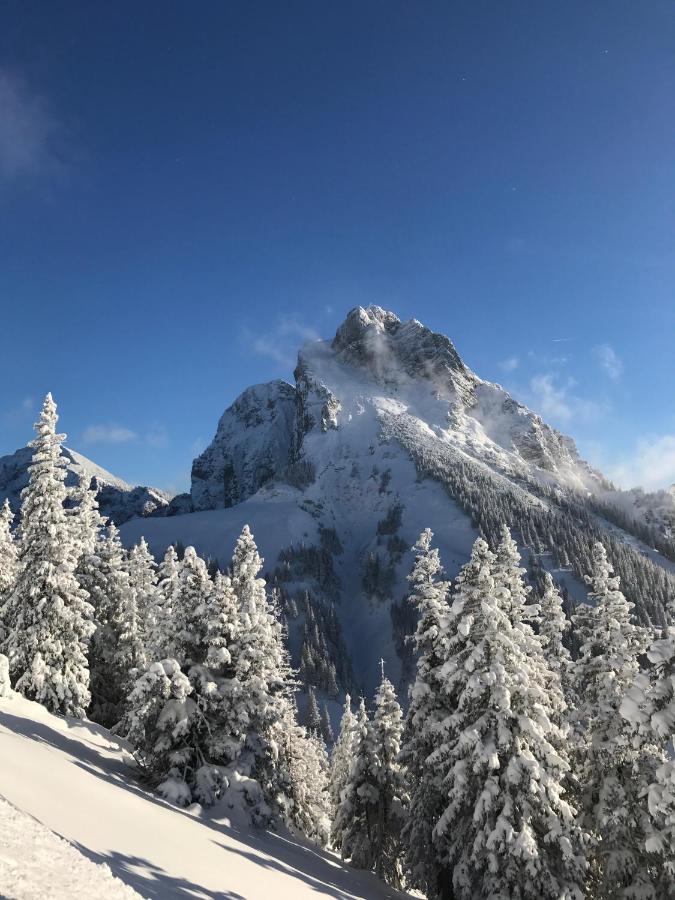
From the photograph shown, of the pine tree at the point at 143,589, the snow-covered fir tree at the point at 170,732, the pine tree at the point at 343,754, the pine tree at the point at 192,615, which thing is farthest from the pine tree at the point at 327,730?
the snow-covered fir tree at the point at 170,732

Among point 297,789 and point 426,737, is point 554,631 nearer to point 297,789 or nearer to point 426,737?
point 426,737

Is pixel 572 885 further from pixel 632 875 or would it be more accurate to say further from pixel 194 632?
pixel 194 632

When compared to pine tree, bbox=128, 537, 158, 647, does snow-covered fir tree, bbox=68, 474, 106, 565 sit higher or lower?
higher

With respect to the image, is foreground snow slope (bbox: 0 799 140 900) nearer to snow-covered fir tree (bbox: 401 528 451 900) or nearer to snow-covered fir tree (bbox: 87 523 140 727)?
snow-covered fir tree (bbox: 401 528 451 900)

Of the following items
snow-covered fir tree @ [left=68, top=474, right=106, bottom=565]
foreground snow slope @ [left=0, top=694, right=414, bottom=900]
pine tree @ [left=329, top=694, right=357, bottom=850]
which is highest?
snow-covered fir tree @ [left=68, top=474, right=106, bottom=565]

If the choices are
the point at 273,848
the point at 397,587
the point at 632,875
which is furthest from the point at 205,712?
the point at 397,587

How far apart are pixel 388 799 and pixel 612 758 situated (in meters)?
13.3

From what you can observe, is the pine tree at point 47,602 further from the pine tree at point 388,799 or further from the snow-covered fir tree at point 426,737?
the pine tree at point 388,799

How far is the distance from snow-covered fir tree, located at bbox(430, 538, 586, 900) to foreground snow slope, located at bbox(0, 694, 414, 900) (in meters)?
4.48

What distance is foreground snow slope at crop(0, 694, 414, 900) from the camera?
28.2 feet

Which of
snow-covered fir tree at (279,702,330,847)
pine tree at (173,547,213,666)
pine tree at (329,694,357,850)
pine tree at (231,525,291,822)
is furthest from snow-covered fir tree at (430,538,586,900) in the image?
pine tree at (329,694,357,850)

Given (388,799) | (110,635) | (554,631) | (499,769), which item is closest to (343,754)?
(388,799)

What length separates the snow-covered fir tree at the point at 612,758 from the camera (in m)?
19.4

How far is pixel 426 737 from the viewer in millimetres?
22625
